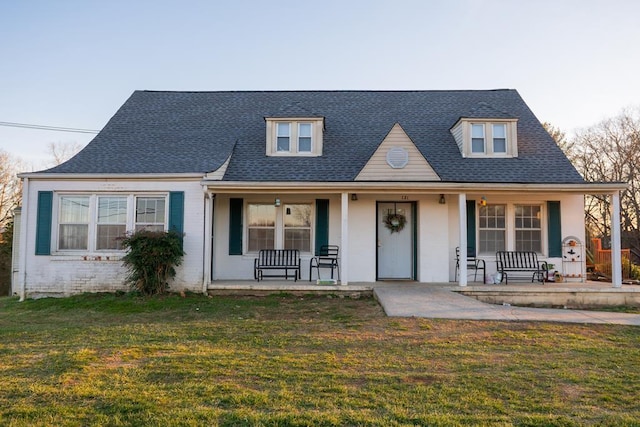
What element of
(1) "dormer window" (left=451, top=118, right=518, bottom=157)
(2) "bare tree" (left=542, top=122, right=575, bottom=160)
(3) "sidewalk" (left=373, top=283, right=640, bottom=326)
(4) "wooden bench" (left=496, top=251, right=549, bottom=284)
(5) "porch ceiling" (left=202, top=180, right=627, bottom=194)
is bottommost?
(3) "sidewalk" (left=373, top=283, right=640, bottom=326)

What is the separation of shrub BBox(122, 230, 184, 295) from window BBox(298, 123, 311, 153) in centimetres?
441

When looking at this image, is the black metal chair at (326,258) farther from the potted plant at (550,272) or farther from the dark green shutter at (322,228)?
the potted plant at (550,272)

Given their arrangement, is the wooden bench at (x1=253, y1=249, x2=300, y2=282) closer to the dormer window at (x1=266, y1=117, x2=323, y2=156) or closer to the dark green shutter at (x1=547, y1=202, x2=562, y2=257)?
the dormer window at (x1=266, y1=117, x2=323, y2=156)

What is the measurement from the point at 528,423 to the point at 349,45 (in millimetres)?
12089

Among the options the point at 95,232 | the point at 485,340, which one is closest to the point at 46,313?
the point at 95,232

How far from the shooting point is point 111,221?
10.1 m

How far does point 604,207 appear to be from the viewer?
25750mm

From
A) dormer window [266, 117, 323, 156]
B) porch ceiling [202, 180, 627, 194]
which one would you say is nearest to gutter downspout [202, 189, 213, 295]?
porch ceiling [202, 180, 627, 194]

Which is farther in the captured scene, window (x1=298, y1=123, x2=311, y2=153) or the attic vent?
window (x1=298, y1=123, x2=311, y2=153)

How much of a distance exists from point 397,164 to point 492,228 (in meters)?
3.22

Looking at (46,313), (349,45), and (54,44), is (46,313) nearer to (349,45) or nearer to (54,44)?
(54,44)

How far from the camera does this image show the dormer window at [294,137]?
11.8 metres

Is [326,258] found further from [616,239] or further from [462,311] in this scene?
[616,239]

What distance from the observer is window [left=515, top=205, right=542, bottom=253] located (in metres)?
11.2
